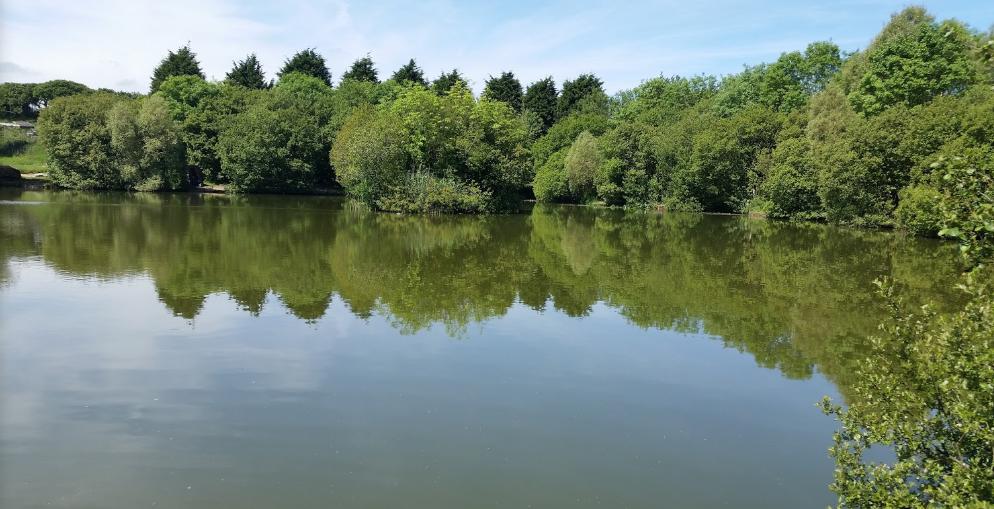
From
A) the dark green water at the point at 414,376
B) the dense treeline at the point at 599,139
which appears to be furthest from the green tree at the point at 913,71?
the dark green water at the point at 414,376

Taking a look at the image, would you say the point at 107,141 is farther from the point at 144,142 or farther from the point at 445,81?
the point at 445,81

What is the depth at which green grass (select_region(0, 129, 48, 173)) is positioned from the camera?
6534 centimetres

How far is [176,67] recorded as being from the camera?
7812 centimetres

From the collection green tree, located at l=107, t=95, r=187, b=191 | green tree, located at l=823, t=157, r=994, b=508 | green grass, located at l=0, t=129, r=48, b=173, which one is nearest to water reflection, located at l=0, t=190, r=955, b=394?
green tree, located at l=823, t=157, r=994, b=508

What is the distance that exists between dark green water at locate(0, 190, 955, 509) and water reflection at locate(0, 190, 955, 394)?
0.50 ft

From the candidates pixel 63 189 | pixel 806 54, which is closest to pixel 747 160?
pixel 806 54

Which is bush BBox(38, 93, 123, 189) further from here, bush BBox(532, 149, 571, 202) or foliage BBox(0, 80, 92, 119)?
bush BBox(532, 149, 571, 202)

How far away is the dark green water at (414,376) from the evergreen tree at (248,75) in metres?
65.1

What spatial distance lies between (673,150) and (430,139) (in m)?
24.4

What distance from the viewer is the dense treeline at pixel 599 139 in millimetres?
40844

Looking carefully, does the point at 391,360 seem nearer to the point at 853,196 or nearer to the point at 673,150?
the point at 853,196

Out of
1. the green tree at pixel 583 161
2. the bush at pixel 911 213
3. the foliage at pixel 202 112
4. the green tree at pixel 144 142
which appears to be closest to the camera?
the bush at pixel 911 213

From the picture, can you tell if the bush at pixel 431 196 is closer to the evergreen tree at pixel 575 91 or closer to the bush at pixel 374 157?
the bush at pixel 374 157

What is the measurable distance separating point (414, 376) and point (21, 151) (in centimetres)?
7842
